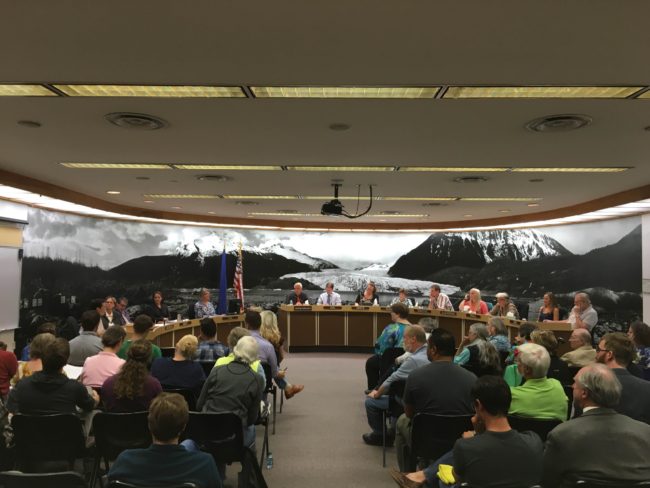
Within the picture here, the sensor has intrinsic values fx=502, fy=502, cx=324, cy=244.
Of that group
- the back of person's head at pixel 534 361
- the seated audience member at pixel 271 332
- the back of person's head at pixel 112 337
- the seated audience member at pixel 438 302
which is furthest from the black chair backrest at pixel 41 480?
the seated audience member at pixel 438 302

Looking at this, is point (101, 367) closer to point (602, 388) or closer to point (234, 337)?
point (234, 337)

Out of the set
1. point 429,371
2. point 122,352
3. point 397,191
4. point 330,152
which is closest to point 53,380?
point 122,352

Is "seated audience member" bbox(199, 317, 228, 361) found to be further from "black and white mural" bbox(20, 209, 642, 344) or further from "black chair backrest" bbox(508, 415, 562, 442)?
"black and white mural" bbox(20, 209, 642, 344)

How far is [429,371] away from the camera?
391 cm

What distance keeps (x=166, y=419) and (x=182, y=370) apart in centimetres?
224

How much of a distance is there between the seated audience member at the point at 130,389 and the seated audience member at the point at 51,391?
0.56 ft

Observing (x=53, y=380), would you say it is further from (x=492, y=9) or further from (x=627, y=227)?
(x=627, y=227)

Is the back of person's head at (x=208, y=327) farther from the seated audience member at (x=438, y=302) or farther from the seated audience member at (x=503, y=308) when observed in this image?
the seated audience member at (x=438, y=302)

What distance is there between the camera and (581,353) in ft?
17.6

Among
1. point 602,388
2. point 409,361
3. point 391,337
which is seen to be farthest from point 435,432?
point 391,337

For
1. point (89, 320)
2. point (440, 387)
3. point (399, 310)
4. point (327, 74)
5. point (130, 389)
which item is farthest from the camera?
point (399, 310)

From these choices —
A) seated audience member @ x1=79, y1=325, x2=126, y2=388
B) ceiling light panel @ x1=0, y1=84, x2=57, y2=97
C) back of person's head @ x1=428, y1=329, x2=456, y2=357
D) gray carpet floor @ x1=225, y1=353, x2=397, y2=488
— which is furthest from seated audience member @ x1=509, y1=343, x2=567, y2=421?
ceiling light panel @ x1=0, y1=84, x2=57, y2=97

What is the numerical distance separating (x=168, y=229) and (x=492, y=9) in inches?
506

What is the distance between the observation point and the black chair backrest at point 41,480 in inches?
90.1
